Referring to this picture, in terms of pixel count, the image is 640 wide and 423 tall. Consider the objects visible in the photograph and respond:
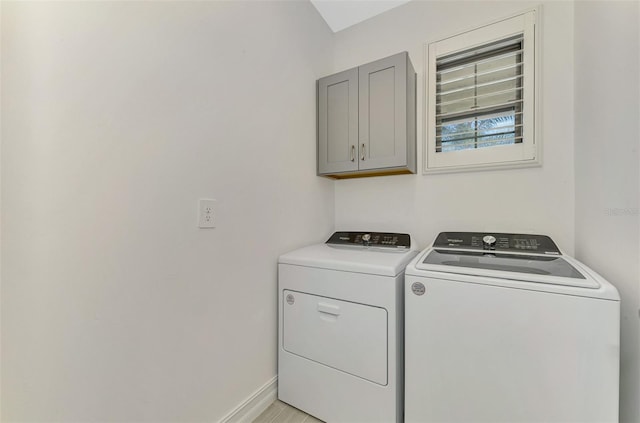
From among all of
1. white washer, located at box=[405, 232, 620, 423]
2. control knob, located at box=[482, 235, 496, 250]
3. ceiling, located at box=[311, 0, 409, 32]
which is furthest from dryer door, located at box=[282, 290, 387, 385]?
ceiling, located at box=[311, 0, 409, 32]

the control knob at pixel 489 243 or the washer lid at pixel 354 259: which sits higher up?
the control knob at pixel 489 243

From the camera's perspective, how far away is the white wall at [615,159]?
899 millimetres

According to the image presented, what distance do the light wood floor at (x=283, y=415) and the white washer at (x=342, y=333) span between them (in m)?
0.03

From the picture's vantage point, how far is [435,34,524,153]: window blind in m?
1.56

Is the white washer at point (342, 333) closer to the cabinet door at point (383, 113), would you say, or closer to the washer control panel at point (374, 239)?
the washer control panel at point (374, 239)

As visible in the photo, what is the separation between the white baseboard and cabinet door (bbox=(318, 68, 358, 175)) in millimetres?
1420

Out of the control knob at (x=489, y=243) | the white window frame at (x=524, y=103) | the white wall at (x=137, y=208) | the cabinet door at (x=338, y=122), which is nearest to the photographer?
the white wall at (x=137, y=208)

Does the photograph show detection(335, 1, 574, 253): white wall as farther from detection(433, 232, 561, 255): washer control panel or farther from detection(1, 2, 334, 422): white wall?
detection(1, 2, 334, 422): white wall

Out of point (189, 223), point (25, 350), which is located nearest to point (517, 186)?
point (189, 223)

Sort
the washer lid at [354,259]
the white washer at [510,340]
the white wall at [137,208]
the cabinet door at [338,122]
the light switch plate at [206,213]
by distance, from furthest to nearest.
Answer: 1. the cabinet door at [338,122]
2. the washer lid at [354,259]
3. the light switch plate at [206,213]
4. the white washer at [510,340]
5. the white wall at [137,208]

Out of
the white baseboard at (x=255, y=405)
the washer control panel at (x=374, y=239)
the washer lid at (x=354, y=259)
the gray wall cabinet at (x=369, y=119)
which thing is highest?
the gray wall cabinet at (x=369, y=119)

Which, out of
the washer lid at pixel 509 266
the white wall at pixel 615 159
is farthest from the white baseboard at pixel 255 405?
the white wall at pixel 615 159

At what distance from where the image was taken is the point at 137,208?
92 centimetres

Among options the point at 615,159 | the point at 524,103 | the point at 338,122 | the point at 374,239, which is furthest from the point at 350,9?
the point at 615,159
